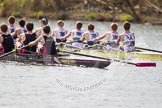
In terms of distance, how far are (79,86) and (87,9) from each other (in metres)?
42.1

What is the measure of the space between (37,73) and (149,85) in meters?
4.26

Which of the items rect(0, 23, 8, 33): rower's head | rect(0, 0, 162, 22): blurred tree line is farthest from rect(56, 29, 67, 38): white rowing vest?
rect(0, 0, 162, 22): blurred tree line

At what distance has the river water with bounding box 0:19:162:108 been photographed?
803 inches

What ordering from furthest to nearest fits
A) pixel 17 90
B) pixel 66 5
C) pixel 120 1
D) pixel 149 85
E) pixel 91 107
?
pixel 66 5, pixel 120 1, pixel 149 85, pixel 17 90, pixel 91 107

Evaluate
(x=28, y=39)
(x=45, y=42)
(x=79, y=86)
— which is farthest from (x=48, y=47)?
(x=79, y=86)

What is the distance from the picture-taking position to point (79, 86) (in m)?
22.9

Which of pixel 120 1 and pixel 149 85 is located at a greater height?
pixel 120 1

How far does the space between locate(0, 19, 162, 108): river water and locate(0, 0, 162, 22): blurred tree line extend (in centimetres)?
3279

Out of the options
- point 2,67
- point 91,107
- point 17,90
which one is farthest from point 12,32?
point 91,107

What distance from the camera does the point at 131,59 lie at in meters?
27.2

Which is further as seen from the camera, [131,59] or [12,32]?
[12,32]

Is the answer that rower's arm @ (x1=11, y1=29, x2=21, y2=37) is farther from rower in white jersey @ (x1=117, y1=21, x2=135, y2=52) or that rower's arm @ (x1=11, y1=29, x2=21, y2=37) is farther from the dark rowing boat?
rower in white jersey @ (x1=117, y1=21, x2=135, y2=52)

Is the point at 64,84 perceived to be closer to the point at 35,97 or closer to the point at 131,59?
the point at 35,97

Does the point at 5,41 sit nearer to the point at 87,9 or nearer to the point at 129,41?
the point at 129,41
